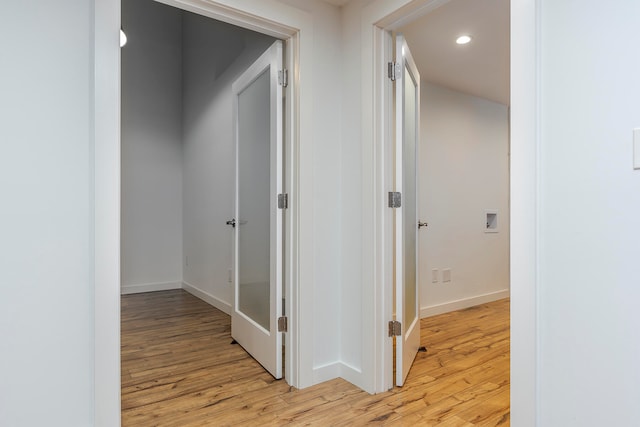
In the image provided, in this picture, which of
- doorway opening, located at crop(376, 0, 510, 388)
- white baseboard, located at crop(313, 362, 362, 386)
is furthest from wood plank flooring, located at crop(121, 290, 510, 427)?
doorway opening, located at crop(376, 0, 510, 388)

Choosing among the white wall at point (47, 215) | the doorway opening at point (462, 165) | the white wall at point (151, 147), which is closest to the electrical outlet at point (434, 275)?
the doorway opening at point (462, 165)

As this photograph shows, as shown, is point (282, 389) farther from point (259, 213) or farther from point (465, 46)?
point (465, 46)

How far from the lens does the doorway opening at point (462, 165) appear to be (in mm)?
3082

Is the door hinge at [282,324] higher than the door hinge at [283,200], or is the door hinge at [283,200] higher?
the door hinge at [283,200]

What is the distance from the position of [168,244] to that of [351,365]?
345 centimetres

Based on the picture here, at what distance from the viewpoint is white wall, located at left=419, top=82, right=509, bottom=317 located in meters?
3.76

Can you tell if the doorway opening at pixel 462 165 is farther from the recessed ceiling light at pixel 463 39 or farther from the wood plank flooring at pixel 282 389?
the wood plank flooring at pixel 282 389

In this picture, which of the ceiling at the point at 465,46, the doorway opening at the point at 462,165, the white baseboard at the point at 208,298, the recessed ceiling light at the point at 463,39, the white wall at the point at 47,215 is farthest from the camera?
the white baseboard at the point at 208,298

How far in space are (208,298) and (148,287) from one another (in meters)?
1.06

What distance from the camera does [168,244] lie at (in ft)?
16.1

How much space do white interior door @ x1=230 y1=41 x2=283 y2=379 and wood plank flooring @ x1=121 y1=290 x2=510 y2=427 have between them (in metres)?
0.20

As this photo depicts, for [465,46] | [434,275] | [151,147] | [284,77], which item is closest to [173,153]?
[151,147]

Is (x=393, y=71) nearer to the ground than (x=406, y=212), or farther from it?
farther from it

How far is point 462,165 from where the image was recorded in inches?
160
